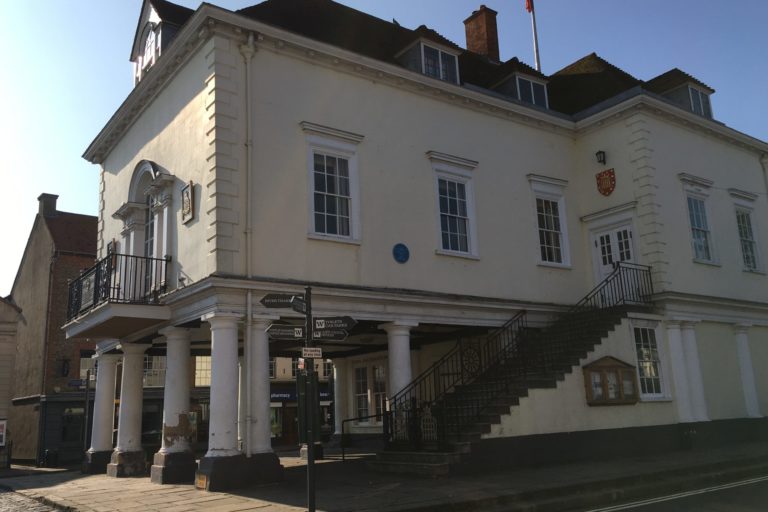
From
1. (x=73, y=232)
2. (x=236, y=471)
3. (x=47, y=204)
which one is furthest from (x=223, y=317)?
(x=47, y=204)

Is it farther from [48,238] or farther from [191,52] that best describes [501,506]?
[48,238]

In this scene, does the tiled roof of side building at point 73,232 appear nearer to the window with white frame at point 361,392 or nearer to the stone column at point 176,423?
the window with white frame at point 361,392

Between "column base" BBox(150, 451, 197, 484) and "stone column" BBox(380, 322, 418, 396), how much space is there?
4643 millimetres

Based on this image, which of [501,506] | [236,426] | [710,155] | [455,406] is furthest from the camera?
[710,155]

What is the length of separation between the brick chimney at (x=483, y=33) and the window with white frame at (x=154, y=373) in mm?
21128

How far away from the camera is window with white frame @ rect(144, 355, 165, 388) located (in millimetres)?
33750

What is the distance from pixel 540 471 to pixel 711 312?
893 cm

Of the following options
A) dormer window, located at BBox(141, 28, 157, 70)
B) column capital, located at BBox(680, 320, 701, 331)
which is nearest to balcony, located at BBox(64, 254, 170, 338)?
dormer window, located at BBox(141, 28, 157, 70)

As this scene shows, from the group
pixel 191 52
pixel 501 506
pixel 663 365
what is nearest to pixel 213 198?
pixel 191 52

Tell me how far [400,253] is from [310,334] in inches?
268

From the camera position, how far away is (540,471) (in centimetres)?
1335

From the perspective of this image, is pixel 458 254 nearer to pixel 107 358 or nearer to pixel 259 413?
pixel 259 413

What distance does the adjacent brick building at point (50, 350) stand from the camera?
3109 cm

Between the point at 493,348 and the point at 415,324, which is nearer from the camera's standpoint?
the point at 415,324
